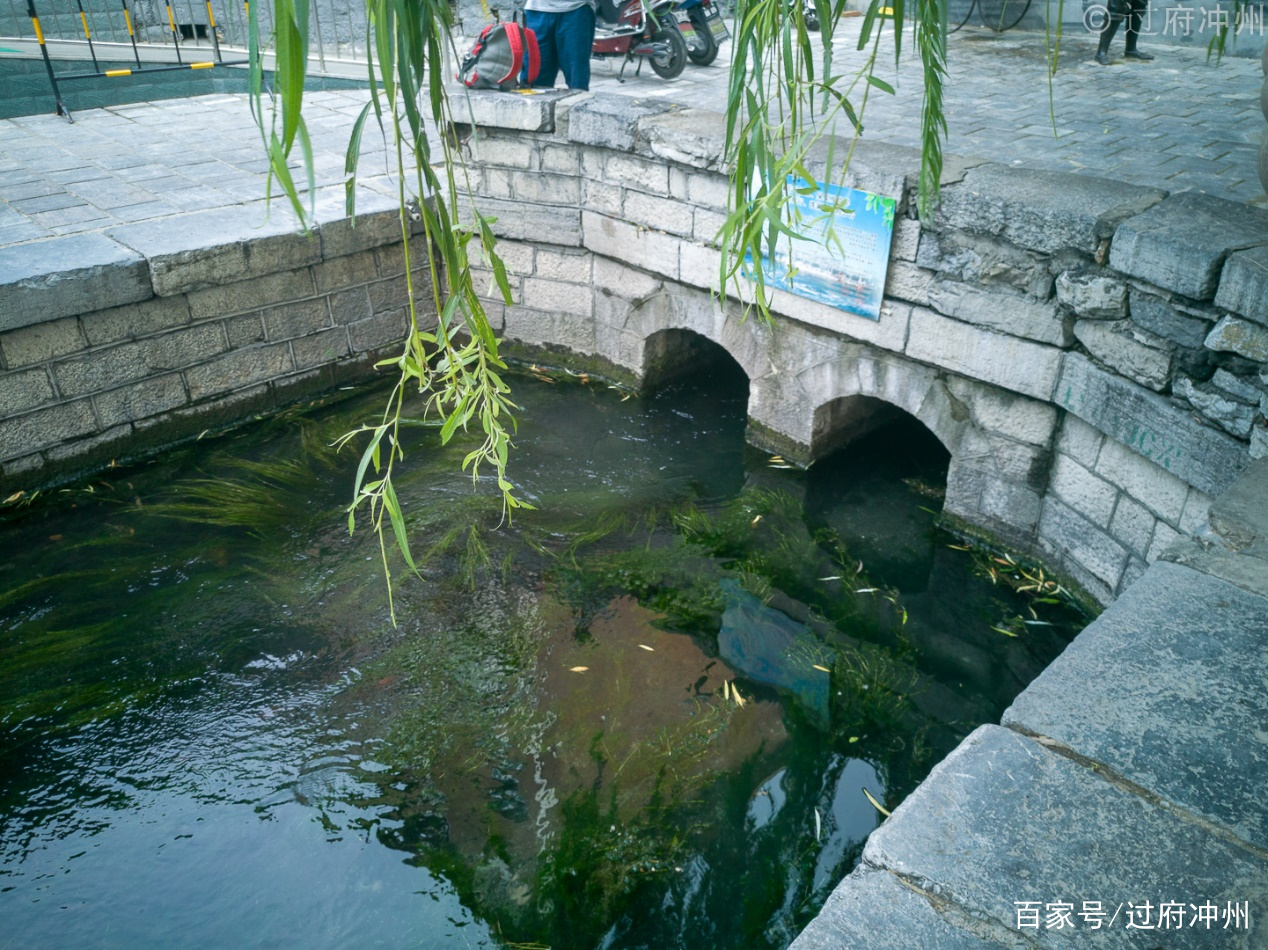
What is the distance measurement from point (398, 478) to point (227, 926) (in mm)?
2803

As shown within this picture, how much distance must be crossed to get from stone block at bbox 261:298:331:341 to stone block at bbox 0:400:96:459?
113 cm

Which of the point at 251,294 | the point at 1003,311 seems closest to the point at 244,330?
the point at 251,294

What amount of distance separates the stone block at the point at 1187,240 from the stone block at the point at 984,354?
1.93 feet

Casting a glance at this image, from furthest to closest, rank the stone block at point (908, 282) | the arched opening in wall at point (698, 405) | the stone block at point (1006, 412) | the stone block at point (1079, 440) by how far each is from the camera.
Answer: the arched opening in wall at point (698, 405), the stone block at point (908, 282), the stone block at point (1006, 412), the stone block at point (1079, 440)

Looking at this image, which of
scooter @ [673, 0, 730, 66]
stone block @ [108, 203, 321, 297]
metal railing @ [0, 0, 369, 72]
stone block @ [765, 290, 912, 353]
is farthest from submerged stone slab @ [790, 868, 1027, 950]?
metal railing @ [0, 0, 369, 72]

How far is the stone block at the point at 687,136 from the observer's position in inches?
202

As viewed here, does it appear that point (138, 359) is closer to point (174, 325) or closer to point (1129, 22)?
point (174, 325)

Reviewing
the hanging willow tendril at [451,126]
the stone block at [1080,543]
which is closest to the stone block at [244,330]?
the hanging willow tendril at [451,126]

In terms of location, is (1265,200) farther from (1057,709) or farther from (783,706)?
(1057,709)

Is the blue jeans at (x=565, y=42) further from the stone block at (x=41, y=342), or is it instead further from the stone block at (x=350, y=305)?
the stone block at (x=41, y=342)

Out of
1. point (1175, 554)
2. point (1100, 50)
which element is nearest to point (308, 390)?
point (1175, 554)

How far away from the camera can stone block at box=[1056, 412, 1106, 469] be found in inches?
170

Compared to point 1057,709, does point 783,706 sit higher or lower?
lower

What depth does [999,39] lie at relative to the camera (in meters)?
8.97
